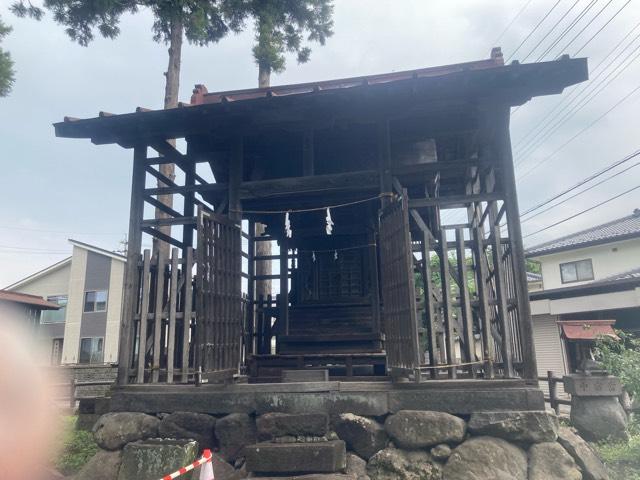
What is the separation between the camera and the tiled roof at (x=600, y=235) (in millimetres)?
23562

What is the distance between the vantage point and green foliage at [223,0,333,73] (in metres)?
16.2

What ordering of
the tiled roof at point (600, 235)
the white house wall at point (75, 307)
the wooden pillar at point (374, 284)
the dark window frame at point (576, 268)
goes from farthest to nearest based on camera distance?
the white house wall at point (75, 307), the dark window frame at point (576, 268), the tiled roof at point (600, 235), the wooden pillar at point (374, 284)

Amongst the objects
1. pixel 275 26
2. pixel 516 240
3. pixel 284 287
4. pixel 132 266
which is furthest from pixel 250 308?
pixel 275 26

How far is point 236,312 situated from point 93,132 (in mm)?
3939

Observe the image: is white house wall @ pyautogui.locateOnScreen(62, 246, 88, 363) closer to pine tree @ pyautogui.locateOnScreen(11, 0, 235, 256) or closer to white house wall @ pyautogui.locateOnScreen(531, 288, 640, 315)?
pine tree @ pyautogui.locateOnScreen(11, 0, 235, 256)

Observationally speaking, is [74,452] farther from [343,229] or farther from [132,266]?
[343,229]

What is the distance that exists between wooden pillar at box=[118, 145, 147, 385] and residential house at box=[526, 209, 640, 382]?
9.35 m

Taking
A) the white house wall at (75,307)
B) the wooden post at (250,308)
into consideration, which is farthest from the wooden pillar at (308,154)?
the white house wall at (75,307)

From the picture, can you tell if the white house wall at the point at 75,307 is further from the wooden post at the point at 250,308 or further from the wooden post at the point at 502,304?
the wooden post at the point at 502,304

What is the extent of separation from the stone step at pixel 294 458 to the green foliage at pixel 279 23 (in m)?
14.6

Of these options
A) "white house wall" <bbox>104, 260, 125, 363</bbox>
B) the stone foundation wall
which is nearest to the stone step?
the stone foundation wall

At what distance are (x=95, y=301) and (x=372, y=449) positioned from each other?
3245 centimetres

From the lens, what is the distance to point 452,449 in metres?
6.05

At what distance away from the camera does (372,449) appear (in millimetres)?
6203
